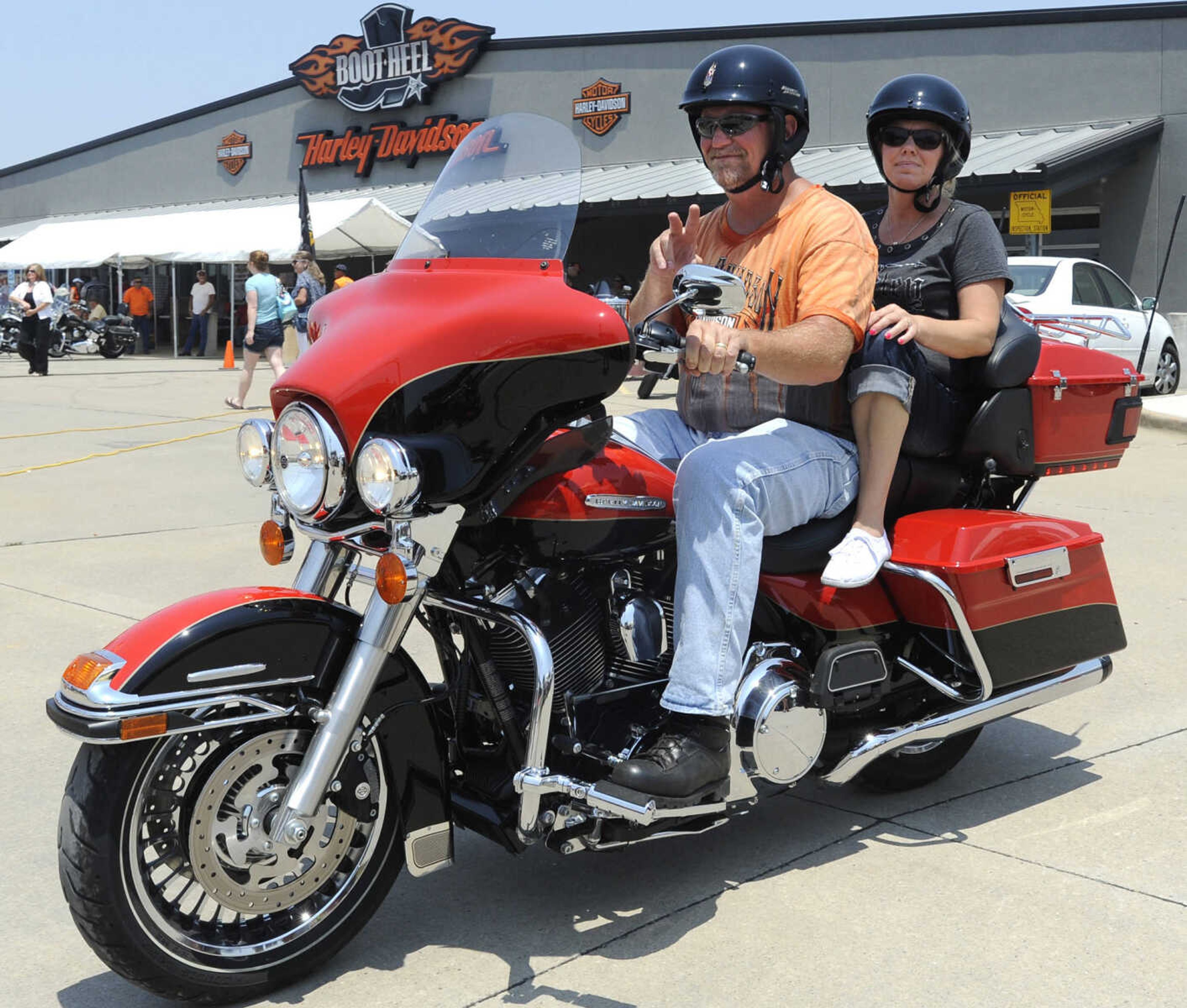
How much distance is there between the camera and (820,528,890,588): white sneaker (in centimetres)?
334

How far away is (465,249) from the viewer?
303cm

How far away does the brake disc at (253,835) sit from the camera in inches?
108

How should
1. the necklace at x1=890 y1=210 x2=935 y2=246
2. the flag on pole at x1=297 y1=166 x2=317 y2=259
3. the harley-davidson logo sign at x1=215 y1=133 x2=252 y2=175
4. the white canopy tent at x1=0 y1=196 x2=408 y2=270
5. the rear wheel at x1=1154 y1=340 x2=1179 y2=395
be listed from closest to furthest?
1. the necklace at x1=890 y1=210 x2=935 y2=246
2. the flag on pole at x1=297 y1=166 x2=317 y2=259
3. the rear wheel at x1=1154 y1=340 x2=1179 y2=395
4. the white canopy tent at x1=0 y1=196 x2=408 y2=270
5. the harley-davidson logo sign at x1=215 y1=133 x2=252 y2=175

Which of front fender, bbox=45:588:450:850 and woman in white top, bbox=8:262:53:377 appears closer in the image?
front fender, bbox=45:588:450:850

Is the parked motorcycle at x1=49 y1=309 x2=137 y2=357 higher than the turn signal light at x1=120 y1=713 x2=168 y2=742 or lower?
lower

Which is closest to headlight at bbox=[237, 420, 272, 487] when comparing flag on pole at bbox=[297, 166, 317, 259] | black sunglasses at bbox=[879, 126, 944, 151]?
black sunglasses at bbox=[879, 126, 944, 151]

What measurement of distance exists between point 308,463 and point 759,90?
1.45 meters

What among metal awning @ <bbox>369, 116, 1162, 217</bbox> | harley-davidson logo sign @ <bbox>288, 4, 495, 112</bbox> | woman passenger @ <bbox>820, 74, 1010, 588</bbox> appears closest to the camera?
woman passenger @ <bbox>820, 74, 1010, 588</bbox>

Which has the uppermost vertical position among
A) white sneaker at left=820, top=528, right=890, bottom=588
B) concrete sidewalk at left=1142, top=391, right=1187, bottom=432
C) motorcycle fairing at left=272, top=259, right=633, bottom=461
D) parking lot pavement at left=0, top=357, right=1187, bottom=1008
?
motorcycle fairing at left=272, top=259, right=633, bottom=461

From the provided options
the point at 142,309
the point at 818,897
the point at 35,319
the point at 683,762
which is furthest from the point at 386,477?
the point at 142,309

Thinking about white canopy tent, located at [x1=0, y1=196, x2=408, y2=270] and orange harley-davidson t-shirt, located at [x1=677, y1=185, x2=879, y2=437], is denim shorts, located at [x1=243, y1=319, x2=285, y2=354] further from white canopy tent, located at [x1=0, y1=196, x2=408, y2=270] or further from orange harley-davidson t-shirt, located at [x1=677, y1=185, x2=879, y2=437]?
orange harley-davidson t-shirt, located at [x1=677, y1=185, x2=879, y2=437]

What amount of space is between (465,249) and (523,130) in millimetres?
412

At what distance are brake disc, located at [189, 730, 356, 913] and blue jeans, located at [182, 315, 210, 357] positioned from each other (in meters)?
27.5

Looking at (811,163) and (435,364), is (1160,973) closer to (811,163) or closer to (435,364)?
(435,364)
